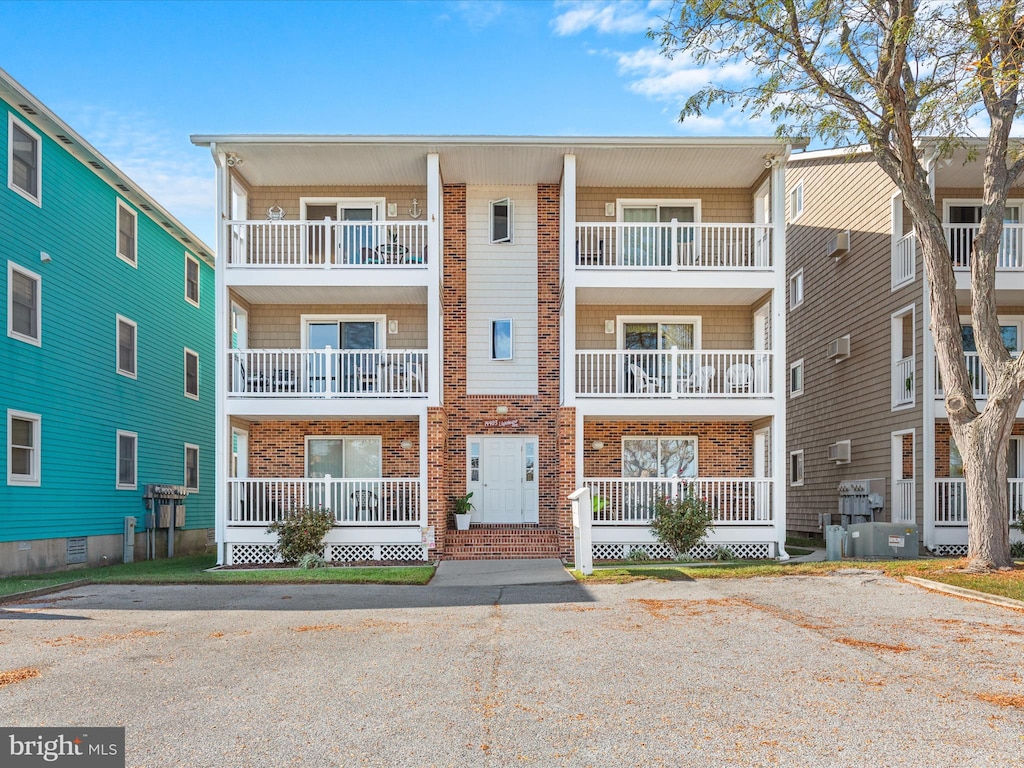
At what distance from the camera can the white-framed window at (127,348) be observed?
19.6 meters

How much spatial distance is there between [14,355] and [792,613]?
13.4m

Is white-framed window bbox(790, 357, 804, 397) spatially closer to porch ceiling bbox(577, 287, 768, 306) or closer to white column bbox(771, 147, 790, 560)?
porch ceiling bbox(577, 287, 768, 306)

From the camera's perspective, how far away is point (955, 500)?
1689 cm

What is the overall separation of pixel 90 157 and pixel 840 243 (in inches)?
656

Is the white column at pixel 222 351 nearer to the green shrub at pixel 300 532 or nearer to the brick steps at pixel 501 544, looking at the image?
the green shrub at pixel 300 532

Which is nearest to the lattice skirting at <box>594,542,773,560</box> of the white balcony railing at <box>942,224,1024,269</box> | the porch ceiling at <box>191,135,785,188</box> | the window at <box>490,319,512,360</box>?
the window at <box>490,319,512,360</box>

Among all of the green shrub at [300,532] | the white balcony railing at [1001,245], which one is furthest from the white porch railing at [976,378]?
the green shrub at [300,532]

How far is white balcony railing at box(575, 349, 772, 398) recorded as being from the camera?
16.4 m

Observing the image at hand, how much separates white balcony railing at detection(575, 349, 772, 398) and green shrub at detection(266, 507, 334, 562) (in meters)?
5.29

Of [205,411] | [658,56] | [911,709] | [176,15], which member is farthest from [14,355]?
[911,709]

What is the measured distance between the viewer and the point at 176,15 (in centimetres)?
1717

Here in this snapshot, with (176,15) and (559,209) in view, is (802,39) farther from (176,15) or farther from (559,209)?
(176,15)

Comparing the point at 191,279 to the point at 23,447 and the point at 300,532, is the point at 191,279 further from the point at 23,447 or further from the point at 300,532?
the point at 300,532

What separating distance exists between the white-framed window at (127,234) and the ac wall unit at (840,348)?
16572mm
